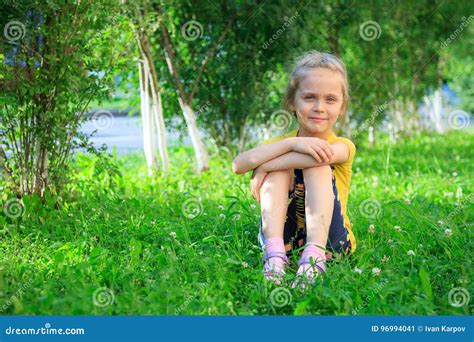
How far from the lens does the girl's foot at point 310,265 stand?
2.51 m

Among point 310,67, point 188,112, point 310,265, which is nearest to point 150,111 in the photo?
point 188,112

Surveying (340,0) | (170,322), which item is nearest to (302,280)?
(170,322)

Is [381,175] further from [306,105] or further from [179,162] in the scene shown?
[306,105]

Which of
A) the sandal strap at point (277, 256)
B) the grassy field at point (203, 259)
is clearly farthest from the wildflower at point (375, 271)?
the sandal strap at point (277, 256)

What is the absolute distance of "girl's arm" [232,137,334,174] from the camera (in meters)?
2.65

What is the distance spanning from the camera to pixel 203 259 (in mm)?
2758

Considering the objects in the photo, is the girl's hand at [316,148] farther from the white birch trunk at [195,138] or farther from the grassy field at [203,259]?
the white birch trunk at [195,138]

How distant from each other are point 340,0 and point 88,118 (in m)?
3.67

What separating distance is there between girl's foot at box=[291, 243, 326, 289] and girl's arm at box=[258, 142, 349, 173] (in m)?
0.32

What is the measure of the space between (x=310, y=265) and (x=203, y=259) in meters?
0.45

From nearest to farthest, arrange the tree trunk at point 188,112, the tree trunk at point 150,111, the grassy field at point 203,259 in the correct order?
the grassy field at point 203,259
the tree trunk at point 150,111
the tree trunk at point 188,112

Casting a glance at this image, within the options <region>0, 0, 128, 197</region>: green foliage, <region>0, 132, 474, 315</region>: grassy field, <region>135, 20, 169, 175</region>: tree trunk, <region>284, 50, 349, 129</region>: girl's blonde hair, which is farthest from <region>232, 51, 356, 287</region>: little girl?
<region>135, 20, 169, 175</region>: tree trunk

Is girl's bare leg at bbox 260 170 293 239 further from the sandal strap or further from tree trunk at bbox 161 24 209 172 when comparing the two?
tree trunk at bbox 161 24 209 172

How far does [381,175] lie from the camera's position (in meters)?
5.55
